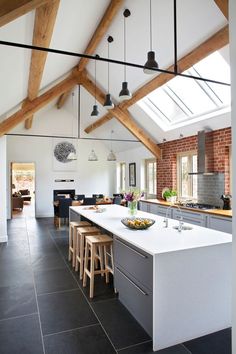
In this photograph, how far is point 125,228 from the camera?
284 centimetres

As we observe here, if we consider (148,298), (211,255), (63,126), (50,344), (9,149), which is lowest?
(50,344)

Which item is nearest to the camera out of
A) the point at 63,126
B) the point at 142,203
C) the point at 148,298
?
the point at 148,298

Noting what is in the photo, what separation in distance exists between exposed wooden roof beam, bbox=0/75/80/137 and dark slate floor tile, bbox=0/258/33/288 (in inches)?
111

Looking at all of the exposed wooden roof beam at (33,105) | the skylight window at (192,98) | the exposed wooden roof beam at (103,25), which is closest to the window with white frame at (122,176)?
the skylight window at (192,98)

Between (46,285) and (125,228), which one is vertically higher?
(125,228)

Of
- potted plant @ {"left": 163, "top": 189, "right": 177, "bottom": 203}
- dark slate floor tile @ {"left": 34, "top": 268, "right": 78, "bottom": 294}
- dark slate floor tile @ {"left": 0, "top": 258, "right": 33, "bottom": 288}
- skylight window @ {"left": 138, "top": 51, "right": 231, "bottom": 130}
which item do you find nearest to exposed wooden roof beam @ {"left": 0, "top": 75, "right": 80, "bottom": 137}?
skylight window @ {"left": 138, "top": 51, "right": 231, "bottom": 130}

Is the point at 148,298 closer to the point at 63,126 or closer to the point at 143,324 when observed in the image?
the point at 143,324

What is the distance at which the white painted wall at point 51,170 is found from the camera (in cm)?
902

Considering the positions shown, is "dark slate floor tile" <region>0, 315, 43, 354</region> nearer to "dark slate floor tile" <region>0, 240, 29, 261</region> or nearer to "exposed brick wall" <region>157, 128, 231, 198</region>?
"dark slate floor tile" <region>0, 240, 29, 261</region>

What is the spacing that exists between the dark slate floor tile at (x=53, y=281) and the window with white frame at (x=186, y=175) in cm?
365

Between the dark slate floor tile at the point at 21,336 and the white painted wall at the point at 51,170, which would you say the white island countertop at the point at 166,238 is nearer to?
the dark slate floor tile at the point at 21,336

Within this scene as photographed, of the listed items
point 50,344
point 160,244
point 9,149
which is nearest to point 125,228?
point 160,244

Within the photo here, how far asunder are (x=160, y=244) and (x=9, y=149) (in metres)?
8.18

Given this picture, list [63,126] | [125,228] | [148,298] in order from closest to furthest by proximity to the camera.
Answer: [148,298]
[125,228]
[63,126]
